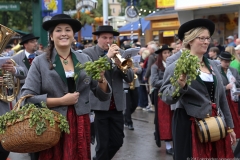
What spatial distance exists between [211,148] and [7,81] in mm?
2590

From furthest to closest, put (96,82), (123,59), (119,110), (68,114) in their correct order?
(119,110) < (123,59) < (96,82) < (68,114)

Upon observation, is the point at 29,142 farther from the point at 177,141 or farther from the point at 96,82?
the point at 177,141

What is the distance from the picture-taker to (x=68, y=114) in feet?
14.3

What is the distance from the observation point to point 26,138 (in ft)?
12.2

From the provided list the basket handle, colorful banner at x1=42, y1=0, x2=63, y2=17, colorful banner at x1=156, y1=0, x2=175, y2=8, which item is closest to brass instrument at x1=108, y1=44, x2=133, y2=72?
the basket handle

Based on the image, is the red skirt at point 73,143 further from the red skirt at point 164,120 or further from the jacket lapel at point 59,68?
the red skirt at point 164,120

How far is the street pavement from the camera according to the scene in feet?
25.9

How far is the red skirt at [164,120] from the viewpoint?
27.1 ft

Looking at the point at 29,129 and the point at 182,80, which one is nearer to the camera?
the point at 29,129

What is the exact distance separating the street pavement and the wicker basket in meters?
4.06

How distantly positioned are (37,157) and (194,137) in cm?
151

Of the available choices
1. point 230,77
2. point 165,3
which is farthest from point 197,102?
point 165,3

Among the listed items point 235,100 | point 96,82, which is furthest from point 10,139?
point 235,100

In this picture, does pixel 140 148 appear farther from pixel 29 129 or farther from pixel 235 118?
pixel 29 129
